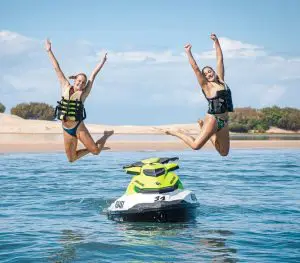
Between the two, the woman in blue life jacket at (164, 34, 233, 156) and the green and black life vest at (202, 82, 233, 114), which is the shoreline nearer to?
the woman in blue life jacket at (164, 34, 233, 156)

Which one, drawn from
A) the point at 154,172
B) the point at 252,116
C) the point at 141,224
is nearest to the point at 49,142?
the point at 252,116

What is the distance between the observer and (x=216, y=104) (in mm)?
12875

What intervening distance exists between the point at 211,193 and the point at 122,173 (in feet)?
26.3

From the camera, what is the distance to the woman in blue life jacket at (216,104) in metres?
12.8

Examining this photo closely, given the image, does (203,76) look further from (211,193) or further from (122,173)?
(122,173)

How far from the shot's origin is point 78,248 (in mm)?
14055

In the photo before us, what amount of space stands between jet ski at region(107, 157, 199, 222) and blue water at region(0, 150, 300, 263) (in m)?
0.27

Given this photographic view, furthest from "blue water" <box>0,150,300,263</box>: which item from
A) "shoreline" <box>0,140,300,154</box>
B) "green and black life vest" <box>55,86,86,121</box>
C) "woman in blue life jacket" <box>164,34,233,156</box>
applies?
"shoreline" <box>0,140,300,154</box>

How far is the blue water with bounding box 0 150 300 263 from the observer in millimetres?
13641

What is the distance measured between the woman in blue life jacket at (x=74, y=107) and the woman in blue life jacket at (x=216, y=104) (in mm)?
1995

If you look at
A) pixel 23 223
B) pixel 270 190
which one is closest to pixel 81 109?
pixel 23 223

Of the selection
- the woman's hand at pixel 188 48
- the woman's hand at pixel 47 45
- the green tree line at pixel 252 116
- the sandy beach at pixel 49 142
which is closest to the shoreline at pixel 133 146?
the sandy beach at pixel 49 142

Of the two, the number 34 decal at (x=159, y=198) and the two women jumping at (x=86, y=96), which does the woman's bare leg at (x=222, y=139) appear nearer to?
the two women jumping at (x=86, y=96)

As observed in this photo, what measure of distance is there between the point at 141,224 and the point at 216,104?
192 inches
